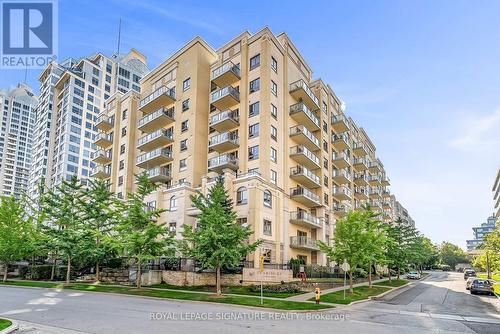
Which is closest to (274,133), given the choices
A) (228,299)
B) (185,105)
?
(185,105)

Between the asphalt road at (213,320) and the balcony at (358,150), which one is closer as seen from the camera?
the asphalt road at (213,320)

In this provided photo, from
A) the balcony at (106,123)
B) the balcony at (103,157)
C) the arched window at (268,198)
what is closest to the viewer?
the arched window at (268,198)

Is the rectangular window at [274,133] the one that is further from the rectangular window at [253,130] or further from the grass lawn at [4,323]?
the grass lawn at [4,323]

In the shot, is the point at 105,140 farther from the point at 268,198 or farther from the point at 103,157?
the point at 268,198

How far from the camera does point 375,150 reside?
3477 inches

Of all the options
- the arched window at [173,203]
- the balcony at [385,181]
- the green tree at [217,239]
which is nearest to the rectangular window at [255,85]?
the arched window at [173,203]

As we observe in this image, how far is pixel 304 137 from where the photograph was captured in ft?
145

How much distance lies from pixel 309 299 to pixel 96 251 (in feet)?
69.7

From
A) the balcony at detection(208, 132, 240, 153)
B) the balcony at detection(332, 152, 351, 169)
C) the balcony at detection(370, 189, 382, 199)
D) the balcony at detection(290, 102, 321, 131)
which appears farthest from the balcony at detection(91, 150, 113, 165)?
the balcony at detection(370, 189, 382, 199)

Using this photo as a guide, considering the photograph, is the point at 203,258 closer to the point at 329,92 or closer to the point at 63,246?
the point at 63,246

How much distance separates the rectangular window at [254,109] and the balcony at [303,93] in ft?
20.6

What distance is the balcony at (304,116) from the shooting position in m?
43.9

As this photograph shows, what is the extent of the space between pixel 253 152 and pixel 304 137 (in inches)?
304

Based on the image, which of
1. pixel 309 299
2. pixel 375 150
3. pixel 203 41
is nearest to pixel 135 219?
pixel 309 299
